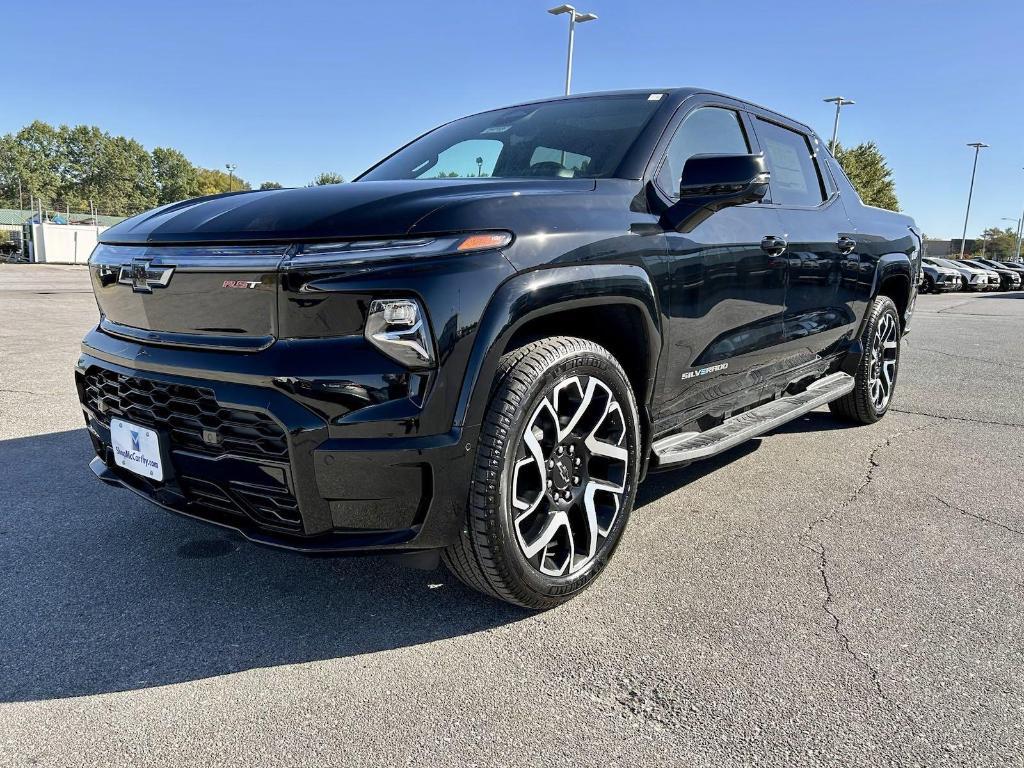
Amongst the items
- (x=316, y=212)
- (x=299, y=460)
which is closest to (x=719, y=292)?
(x=316, y=212)

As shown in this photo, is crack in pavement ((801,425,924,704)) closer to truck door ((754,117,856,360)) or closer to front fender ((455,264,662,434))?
truck door ((754,117,856,360))

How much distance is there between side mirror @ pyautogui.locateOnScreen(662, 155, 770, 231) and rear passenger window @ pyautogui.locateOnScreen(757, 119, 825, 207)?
3.14 ft

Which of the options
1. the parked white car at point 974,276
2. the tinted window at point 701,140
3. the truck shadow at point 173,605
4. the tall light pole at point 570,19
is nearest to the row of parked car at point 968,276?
the parked white car at point 974,276

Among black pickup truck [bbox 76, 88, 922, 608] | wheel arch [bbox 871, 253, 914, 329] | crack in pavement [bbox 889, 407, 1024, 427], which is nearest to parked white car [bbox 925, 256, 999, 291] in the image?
crack in pavement [bbox 889, 407, 1024, 427]

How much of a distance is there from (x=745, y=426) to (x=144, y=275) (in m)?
2.53

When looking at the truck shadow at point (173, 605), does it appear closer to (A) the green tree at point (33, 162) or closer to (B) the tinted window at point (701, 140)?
(B) the tinted window at point (701, 140)

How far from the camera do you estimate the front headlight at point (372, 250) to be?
6.51ft

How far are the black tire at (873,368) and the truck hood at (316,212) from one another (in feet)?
10.1

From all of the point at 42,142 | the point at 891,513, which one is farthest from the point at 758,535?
the point at 42,142

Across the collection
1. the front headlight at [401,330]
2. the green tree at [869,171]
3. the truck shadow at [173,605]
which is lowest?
the truck shadow at [173,605]

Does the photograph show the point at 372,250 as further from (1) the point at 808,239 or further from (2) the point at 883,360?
(2) the point at 883,360

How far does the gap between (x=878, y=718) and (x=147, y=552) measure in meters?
2.52

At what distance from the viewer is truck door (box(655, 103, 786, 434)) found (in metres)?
2.84

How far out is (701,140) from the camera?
3.23 m
